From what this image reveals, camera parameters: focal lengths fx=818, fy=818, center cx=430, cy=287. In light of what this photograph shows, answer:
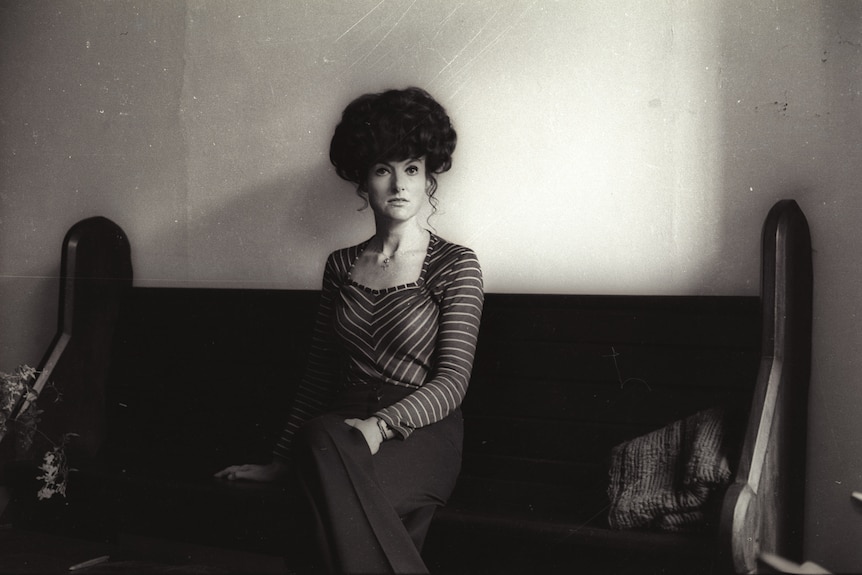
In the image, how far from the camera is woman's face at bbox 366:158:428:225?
6.97 feet

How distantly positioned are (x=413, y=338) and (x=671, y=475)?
0.67 meters

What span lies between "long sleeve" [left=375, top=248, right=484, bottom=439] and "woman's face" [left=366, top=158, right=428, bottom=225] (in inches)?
6.7

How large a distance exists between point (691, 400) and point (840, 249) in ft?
1.65

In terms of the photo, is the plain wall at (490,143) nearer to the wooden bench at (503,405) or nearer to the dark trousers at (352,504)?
the wooden bench at (503,405)

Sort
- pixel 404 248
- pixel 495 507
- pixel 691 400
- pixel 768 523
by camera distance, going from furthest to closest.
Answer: pixel 404 248, pixel 691 400, pixel 495 507, pixel 768 523

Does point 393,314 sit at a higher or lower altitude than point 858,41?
lower

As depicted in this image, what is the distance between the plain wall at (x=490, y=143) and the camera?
6.45ft

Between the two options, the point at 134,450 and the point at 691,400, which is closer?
the point at 691,400

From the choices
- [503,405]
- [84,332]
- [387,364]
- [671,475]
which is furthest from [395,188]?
[84,332]

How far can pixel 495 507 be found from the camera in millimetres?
1861

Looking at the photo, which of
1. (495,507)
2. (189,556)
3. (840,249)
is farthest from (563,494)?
(189,556)

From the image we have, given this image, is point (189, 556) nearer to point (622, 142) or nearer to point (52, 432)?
point (52, 432)

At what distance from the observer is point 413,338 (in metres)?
1.99

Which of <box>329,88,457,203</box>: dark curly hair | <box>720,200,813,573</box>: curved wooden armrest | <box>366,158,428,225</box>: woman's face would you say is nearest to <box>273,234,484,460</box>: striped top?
<box>366,158,428,225</box>: woman's face
